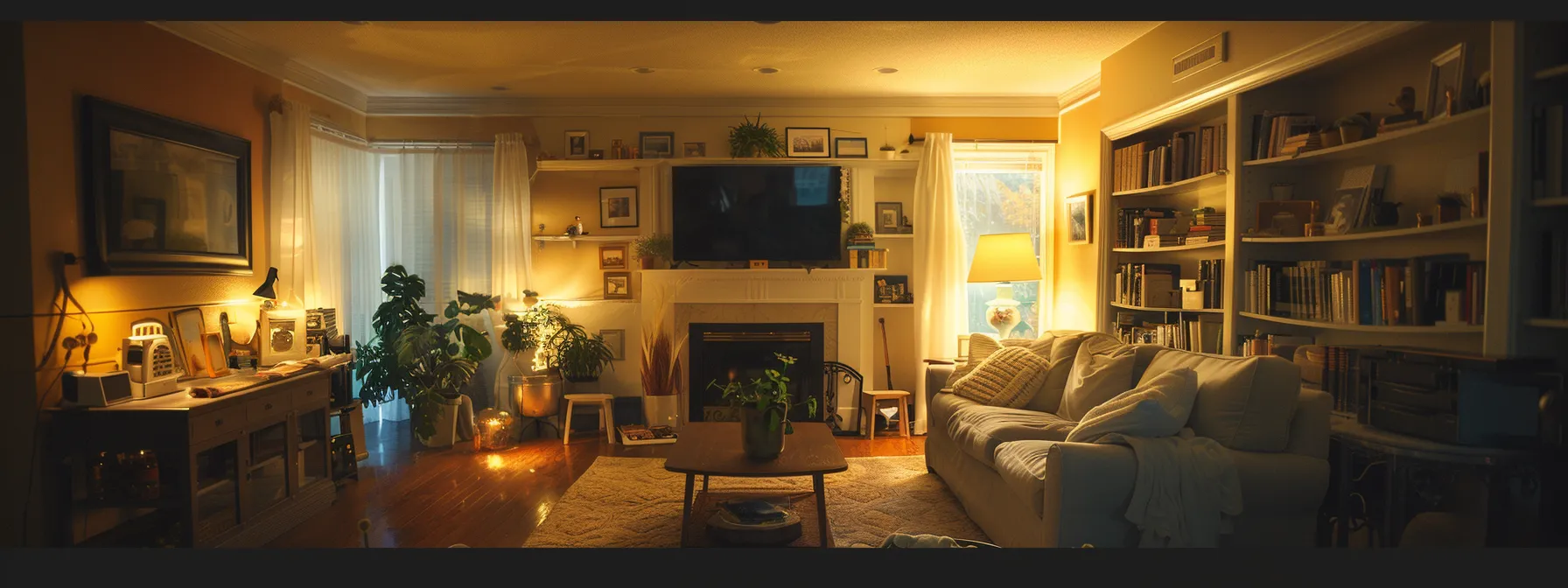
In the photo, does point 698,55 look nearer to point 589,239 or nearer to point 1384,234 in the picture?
point 589,239

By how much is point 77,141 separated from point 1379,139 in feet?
16.4

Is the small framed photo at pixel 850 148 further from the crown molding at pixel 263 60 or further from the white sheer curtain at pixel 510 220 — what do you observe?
the crown molding at pixel 263 60

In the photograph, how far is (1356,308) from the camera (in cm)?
300

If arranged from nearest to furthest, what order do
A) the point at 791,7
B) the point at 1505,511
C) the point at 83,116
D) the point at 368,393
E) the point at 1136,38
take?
1. the point at 791,7
2. the point at 1505,511
3. the point at 83,116
4. the point at 1136,38
5. the point at 368,393

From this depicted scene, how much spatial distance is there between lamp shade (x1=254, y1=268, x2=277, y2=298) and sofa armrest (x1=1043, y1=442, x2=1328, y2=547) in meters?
3.90

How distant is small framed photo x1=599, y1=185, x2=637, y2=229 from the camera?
599 cm

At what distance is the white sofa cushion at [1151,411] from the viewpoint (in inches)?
107

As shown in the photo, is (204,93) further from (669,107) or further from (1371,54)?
(1371,54)

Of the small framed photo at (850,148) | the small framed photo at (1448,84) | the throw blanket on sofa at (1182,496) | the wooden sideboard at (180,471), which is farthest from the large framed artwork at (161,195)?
the small framed photo at (1448,84)

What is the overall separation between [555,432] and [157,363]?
2.71 meters

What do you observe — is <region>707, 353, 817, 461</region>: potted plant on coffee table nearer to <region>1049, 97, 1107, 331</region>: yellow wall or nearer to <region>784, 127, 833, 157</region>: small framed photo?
<region>1049, 97, 1107, 331</region>: yellow wall

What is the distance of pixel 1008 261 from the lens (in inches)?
206

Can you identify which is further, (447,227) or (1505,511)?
(447,227)

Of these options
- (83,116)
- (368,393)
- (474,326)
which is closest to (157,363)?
(83,116)
